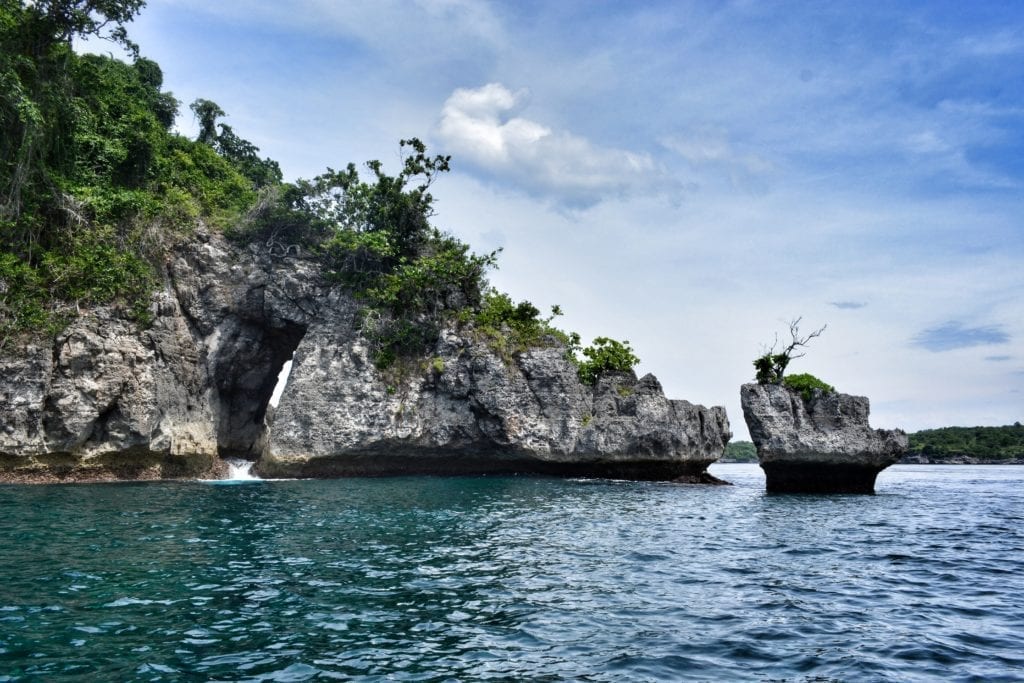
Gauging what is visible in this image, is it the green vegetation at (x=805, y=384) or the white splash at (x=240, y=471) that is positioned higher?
the green vegetation at (x=805, y=384)

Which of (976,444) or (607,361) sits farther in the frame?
(976,444)

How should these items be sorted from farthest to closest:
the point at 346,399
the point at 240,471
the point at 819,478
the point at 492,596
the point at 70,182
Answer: the point at 346,399 < the point at 240,471 < the point at 819,478 < the point at 70,182 < the point at 492,596

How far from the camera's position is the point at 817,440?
2998cm

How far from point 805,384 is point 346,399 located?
82.3 feet

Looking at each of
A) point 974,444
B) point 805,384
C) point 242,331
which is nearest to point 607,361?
point 805,384

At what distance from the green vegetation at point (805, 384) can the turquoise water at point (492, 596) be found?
13.1 m

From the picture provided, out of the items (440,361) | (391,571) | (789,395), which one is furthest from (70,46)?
(789,395)

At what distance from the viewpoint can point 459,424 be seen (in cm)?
3706

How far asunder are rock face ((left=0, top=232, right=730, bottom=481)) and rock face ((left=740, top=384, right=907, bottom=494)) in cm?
662

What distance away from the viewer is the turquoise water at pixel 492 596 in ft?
22.5

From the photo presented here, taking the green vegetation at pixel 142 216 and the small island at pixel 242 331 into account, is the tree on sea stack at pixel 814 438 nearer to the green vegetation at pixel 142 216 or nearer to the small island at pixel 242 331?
the small island at pixel 242 331

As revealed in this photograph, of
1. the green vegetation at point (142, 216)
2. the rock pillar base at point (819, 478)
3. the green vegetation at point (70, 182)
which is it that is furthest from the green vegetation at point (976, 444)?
the green vegetation at point (70, 182)

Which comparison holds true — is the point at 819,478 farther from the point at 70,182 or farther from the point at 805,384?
the point at 70,182

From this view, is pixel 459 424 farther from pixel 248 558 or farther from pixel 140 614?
pixel 140 614
